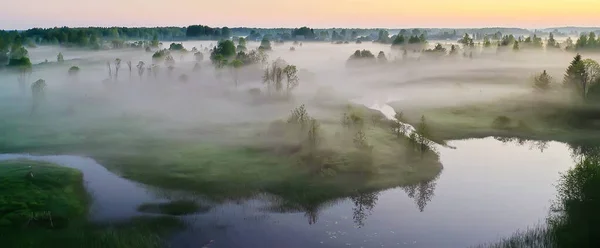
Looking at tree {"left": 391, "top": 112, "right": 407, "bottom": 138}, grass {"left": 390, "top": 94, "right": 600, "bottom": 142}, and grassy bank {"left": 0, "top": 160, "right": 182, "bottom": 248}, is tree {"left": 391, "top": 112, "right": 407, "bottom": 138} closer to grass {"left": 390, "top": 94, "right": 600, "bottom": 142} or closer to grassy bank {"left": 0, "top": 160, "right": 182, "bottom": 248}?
grass {"left": 390, "top": 94, "right": 600, "bottom": 142}

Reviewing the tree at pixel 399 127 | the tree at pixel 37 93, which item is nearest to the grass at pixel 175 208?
the tree at pixel 399 127

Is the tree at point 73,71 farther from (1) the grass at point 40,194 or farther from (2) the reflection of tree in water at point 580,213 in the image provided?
(2) the reflection of tree in water at point 580,213

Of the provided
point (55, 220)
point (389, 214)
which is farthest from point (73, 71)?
point (389, 214)

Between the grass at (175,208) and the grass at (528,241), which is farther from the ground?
the grass at (528,241)

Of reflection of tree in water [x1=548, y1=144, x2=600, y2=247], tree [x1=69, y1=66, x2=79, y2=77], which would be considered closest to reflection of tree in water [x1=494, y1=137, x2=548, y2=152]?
reflection of tree in water [x1=548, y1=144, x2=600, y2=247]

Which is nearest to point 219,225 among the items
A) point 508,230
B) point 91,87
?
point 508,230

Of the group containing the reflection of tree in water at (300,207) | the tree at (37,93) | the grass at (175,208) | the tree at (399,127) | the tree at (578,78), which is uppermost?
the tree at (578,78)

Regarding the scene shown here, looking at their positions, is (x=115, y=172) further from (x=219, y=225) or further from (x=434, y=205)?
(x=434, y=205)

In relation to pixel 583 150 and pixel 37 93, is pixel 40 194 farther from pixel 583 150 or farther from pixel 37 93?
pixel 583 150
